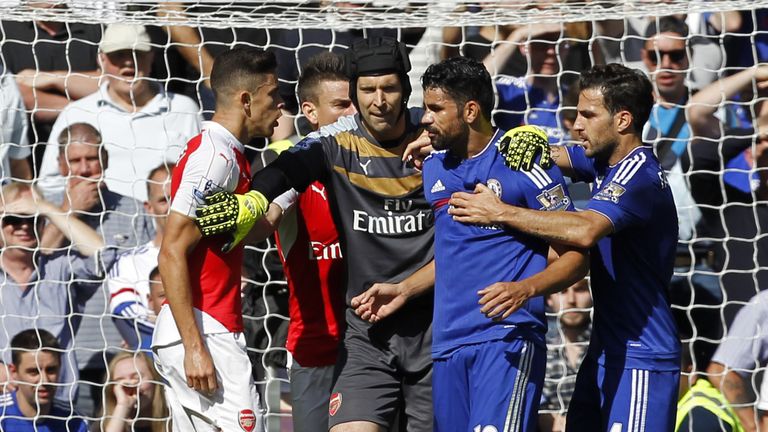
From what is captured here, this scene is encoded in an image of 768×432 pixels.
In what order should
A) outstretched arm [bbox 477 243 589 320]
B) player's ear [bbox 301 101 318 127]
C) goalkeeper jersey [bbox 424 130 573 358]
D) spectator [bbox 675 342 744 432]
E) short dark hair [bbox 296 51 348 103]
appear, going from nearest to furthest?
outstretched arm [bbox 477 243 589 320]
goalkeeper jersey [bbox 424 130 573 358]
short dark hair [bbox 296 51 348 103]
player's ear [bbox 301 101 318 127]
spectator [bbox 675 342 744 432]

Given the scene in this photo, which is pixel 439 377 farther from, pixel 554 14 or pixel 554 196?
pixel 554 14

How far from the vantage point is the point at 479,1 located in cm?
604

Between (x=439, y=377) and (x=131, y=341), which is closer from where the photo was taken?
(x=439, y=377)

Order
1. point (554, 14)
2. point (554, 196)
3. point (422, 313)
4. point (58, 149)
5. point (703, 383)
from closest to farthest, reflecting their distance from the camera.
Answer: point (554, 196) < point (422, 313) < point (703, 383) < point (554, 14) < point (58, 149)

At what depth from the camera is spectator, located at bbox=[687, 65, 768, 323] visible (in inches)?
241

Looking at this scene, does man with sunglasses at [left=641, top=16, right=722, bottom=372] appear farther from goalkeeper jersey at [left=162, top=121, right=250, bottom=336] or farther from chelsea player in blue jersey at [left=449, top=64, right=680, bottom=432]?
goalkeeper jersey at [left=162, top=121, right=250, bottom=336]

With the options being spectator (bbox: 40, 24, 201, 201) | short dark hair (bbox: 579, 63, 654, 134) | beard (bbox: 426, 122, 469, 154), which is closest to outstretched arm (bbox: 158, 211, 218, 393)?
beard (bbox: 426, 122, 469, 154)

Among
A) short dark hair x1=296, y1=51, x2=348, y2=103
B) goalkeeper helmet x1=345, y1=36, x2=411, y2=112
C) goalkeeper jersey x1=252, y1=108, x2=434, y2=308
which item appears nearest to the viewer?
goalkeeper helmet x1=345, y1=36, x2=411, y2=112

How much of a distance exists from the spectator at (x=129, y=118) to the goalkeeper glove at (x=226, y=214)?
2.56 meters

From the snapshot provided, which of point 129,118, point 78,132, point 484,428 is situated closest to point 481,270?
point 484,428

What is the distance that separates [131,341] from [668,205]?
3.31 metres

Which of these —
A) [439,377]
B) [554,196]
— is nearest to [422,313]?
[439,377]

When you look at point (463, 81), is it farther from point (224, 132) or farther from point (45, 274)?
point (45, 274)

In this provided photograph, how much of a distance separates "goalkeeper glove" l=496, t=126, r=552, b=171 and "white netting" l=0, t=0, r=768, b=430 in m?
1.97
